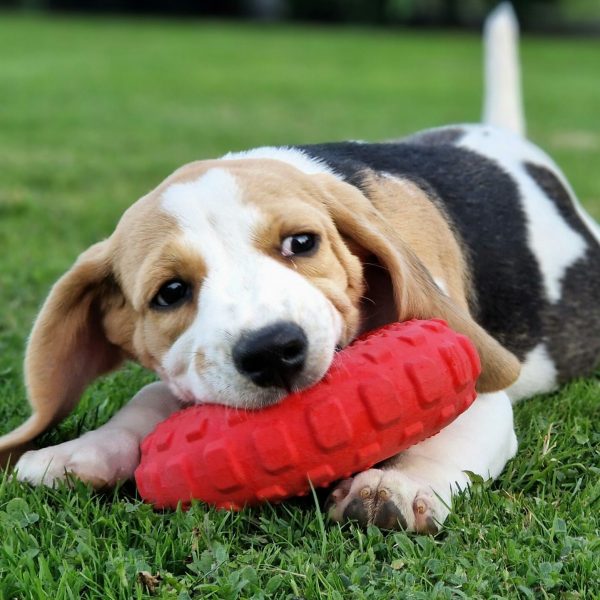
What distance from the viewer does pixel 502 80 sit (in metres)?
8.23

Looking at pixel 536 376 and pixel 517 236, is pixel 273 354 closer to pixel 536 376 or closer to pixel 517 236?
pixel 536 376

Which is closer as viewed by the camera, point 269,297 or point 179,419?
point 269,297

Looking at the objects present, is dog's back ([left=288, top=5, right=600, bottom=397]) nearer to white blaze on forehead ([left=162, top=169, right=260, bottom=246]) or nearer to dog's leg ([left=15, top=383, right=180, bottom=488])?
white blaze on forehead ([left=162, top=169, right=260, bottom=246])

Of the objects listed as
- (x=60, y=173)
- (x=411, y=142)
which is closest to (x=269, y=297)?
(x=411, y=142)

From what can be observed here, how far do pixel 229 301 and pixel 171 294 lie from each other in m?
0.50

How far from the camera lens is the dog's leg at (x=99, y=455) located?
4.04 m

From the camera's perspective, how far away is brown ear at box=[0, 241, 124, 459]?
4.45 metres

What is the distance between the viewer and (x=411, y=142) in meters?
6.32

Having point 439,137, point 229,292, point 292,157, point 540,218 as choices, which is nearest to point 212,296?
point 229,292

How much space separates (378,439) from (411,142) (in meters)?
3.07

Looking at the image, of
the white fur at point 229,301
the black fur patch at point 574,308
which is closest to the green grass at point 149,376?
the black fur patch at point 574,308

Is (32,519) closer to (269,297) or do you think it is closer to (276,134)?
(269,297)

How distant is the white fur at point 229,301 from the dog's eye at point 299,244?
13cm

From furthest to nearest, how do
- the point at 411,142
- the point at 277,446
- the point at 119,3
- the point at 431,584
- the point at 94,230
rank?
the point at 119,3
the point at 94,230
the point at 411,142
the point at 277,446
the point at 431,584
